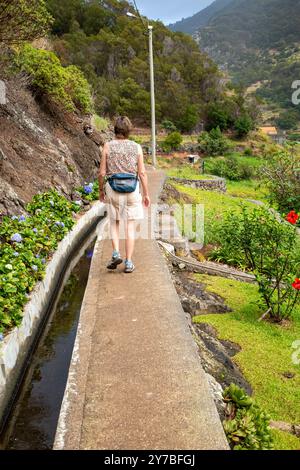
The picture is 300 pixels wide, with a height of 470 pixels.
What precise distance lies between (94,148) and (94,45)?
5482cm

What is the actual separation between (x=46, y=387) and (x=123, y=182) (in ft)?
7.33

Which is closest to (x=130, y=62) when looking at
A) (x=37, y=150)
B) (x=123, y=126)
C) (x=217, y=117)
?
(x=217, y=117)

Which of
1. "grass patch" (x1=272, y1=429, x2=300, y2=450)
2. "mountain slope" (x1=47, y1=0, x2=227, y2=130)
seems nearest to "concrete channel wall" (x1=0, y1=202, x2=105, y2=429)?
"grass patch" (x1=272, y1=429, x2=300, y2=450)

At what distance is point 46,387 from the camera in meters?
4.28

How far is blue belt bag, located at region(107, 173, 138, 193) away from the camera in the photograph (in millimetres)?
4977

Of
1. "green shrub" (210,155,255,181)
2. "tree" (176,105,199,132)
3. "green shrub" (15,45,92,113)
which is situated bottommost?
"green shrub" (210,155,255,181)

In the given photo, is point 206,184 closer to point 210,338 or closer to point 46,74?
point 46,74

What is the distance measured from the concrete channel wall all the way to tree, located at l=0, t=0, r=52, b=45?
182 inches

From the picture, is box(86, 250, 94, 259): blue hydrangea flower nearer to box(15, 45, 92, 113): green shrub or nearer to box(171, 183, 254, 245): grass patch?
box(171, 183, 254, 245): grass patch

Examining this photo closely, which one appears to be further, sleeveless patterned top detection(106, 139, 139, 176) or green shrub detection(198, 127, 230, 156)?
green shrub detection(198, 127, 230, 156)

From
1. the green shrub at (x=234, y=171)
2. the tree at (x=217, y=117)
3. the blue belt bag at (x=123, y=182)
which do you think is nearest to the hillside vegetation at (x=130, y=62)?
the tree at (x=217, y=117)

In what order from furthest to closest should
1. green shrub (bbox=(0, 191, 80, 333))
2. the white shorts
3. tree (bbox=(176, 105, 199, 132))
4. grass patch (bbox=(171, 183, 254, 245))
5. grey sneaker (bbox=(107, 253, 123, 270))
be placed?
tree (bbox=(176, 105, 199, 132))
grass patch (bbox=(171, 183, 254, 245))
grey sneaker (bbox=(107, 253, 123, 270))
the white shorts
green shrub (bbox=(0, 191, 80, 333))

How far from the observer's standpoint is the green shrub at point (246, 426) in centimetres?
292
